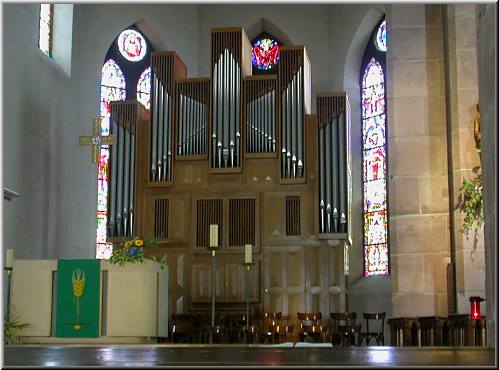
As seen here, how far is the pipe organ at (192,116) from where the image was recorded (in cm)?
1450

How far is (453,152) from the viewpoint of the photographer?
12.1 m

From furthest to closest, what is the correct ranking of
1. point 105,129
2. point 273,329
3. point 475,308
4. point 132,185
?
point 105,129 → point 132,185 → point 273,329 → point 475,308

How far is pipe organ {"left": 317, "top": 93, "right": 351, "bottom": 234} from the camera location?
1389 cm

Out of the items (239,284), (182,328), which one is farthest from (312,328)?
(182,328)

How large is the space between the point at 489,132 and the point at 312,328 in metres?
8.91

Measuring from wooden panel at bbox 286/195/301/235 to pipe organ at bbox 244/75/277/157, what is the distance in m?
0.86

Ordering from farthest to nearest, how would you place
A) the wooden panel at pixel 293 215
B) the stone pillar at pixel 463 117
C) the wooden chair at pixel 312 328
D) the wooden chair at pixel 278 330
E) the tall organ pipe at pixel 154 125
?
the tall organ pipe at pixel 154 125 → the wooden panel at pixel 293 215 → the wooden chair at pixel 278 330 → the wooden chair at pixel 312 328 → the stone pillar at pixel 463 117

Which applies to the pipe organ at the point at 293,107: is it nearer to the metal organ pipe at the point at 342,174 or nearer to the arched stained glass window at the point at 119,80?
the metal organ pipe at the point at 342,174

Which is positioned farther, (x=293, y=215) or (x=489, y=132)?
(x=293, y=215)

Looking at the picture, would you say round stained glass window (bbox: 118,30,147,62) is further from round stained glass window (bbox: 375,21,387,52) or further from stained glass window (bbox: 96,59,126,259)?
round stained glass window (bbox: 375,21,387,52)

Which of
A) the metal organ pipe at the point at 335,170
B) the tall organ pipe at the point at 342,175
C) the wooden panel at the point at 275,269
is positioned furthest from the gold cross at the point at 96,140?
the tall organ pipe at the point at 342,175

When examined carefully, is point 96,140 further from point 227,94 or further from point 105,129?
point 105,129

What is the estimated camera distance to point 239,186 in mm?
14312

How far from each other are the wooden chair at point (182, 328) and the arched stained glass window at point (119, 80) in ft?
11.3
